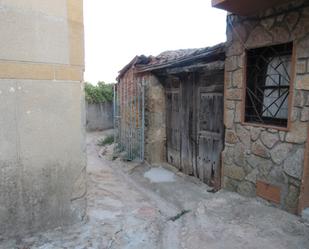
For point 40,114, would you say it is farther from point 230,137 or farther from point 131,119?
point 131,119

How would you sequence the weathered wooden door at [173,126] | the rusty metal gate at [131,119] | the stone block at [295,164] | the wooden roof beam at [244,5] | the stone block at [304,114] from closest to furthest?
the stone block at [304,114] → the stone block at [295,164] → the wooden roof beam at [244,5] → the weathered wooden door at [173,126] → the rusty metal gate at [131,119]

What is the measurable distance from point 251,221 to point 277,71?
1.96m

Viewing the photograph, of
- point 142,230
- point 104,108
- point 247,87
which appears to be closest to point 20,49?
point 142,230

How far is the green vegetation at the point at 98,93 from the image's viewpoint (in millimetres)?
14438

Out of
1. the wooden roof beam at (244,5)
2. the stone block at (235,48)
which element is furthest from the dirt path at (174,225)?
the wooden roof beam at (244,5)

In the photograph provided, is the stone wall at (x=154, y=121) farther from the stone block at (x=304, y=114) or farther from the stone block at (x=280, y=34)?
the stone block at (x=304, y=114)

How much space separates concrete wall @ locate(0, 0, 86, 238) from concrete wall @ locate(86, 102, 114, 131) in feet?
37.5

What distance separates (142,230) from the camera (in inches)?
129

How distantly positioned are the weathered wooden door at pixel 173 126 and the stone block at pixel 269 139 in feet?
8.72

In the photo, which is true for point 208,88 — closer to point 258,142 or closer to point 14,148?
point 258,142

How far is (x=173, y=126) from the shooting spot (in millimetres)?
6363

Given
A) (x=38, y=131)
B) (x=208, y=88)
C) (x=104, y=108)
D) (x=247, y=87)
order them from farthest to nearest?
(x=104, y=108) → (x=208, y=88) → (x=247, y=87) → (x=38, y=131)

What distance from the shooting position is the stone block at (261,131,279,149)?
3.41 metres

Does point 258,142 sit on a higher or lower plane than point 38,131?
lower
